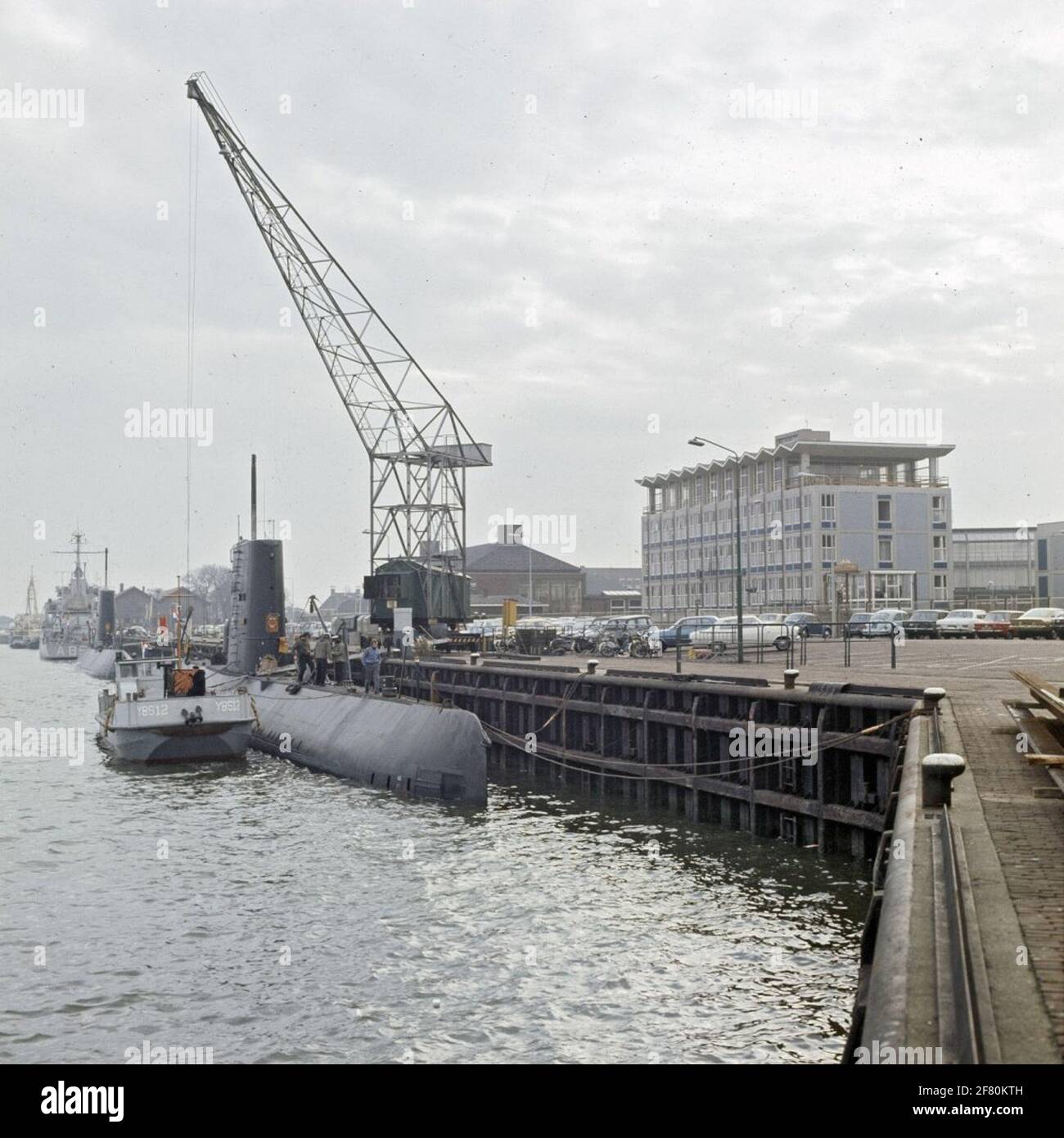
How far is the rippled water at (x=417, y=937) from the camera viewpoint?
532 inches

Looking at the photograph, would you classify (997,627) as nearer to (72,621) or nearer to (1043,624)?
(1043,624)

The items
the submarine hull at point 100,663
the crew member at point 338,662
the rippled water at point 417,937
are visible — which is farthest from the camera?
the submarine hull at point 100,663

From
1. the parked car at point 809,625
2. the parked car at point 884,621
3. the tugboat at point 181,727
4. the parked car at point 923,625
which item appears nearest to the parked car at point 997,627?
the parked car at point 923,625

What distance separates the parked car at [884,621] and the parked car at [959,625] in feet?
7.45

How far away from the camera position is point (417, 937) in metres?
17.3

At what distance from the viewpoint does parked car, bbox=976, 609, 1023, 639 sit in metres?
62.1

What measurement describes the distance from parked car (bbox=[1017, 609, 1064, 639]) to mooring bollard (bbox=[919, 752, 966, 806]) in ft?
174

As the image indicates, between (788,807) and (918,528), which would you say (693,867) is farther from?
(918,528)

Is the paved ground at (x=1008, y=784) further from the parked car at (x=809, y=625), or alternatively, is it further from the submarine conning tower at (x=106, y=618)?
the submarine conning tower at (x=106, y=618)

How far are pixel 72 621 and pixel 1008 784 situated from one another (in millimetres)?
160851

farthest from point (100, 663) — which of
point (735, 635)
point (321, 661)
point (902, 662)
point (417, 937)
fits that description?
point (417, 937)
